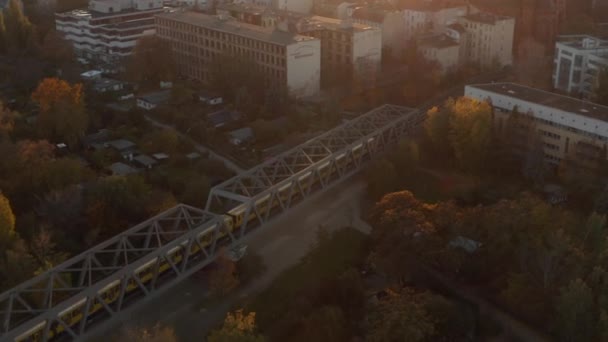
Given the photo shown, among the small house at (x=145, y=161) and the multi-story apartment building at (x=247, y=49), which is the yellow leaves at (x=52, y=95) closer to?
the small house at (x=145, y=161)

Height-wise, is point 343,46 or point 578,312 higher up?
point 343,46

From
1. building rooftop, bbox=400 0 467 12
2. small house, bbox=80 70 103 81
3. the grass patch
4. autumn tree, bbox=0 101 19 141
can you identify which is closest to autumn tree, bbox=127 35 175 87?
small house, bbox=80 70 103 81

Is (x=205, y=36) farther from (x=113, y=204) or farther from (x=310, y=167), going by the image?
(x=113, y=204)

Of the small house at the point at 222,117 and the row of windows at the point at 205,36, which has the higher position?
the row of windows at the point at 205,36

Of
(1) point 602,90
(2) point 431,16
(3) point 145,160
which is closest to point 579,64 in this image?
(1) point 602,90

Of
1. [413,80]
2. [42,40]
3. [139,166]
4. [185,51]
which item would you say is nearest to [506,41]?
[413,80]

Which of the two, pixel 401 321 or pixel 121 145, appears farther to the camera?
pixel 121 145

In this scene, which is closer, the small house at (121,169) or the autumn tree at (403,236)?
the autumn tree at (403,236)

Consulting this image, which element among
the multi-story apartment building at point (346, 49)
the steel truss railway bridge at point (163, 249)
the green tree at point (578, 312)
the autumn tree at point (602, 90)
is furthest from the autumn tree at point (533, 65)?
the green tree at point (578, 312)
